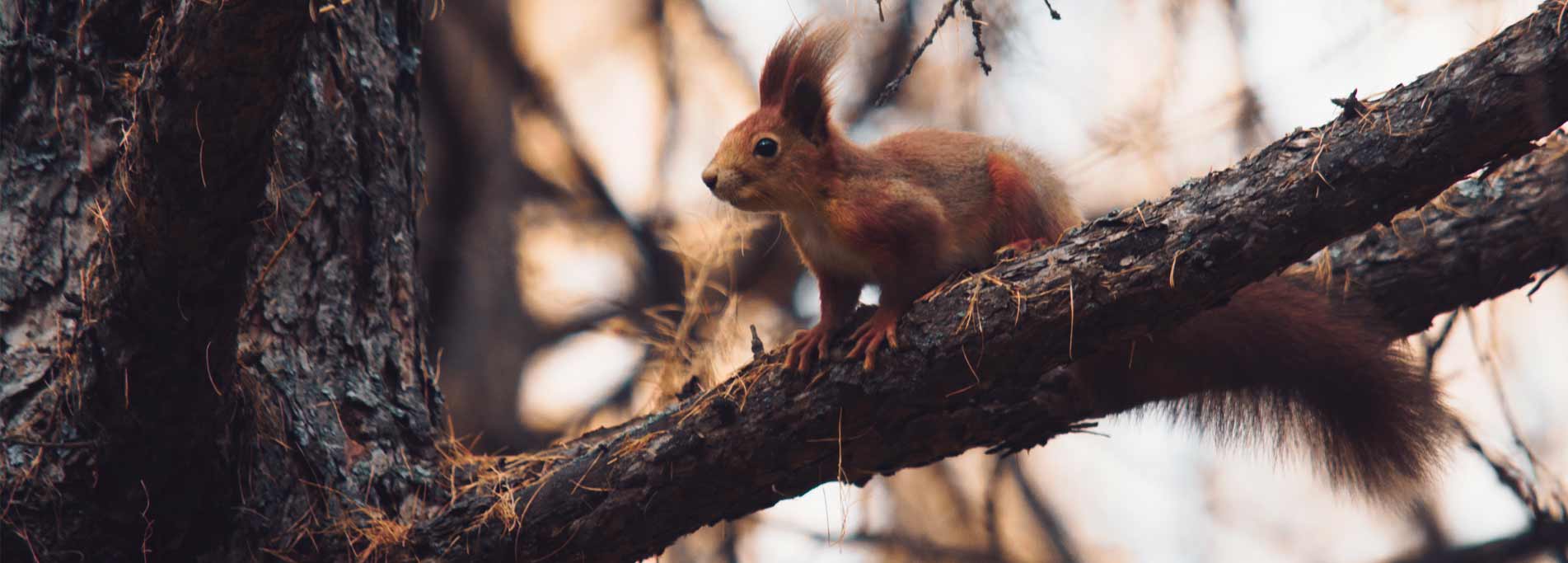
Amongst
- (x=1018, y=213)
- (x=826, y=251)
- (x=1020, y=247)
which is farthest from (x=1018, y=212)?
(x=826, y=251)

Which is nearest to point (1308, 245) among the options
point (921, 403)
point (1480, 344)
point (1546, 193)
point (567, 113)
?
point (921, 403)

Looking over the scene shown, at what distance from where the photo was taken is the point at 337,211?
8.61 ft

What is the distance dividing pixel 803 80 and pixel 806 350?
630 mm

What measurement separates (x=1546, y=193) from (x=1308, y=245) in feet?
3.79

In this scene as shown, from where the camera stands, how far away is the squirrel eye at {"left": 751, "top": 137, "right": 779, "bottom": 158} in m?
2.46

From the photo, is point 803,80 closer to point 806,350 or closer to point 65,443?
point 806,350

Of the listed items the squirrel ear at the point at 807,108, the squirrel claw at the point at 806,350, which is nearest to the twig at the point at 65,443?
the squirrel claw at the point at 806,350

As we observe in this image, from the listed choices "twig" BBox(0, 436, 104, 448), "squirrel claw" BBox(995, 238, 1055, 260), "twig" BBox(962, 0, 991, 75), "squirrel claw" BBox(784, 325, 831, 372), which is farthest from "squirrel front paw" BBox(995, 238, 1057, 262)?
"twig" BBox(0, 436, 104, 448)

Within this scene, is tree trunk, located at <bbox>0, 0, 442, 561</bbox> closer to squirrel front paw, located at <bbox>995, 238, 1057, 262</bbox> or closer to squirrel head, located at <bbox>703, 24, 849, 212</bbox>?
squirrel head, located at <bbox>703, 24, 849, 212</bbox>

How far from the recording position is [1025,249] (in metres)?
2.35

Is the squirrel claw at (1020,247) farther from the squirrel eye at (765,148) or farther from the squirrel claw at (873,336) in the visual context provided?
the squirrel eye at (765,148)

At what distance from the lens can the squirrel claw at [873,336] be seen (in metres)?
2.08

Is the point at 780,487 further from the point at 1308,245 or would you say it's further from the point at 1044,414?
the point at 1308,245

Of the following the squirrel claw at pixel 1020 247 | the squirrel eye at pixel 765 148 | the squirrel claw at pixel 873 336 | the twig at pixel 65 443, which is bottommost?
the twig at pixel 65 443
